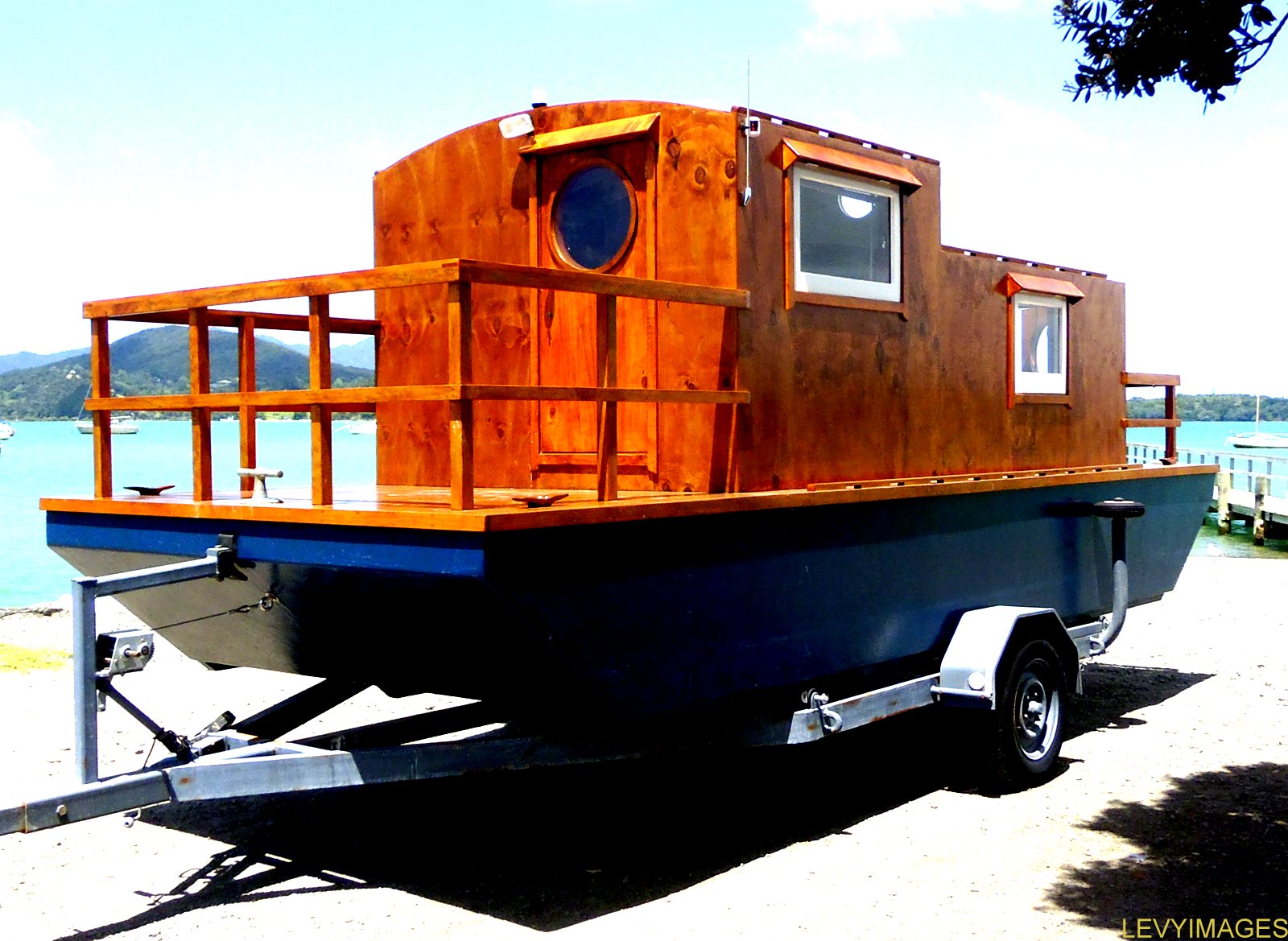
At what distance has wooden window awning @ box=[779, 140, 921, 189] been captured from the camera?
20.3 ft

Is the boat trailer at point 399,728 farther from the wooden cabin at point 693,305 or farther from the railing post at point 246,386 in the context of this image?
the wooden cabin at point 693,305

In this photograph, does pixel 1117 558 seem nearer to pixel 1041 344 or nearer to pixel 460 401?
pixel 1041 344

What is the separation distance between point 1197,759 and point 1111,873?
240 centimetres

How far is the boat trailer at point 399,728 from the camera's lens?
4.84 meters

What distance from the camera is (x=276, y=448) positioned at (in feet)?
461

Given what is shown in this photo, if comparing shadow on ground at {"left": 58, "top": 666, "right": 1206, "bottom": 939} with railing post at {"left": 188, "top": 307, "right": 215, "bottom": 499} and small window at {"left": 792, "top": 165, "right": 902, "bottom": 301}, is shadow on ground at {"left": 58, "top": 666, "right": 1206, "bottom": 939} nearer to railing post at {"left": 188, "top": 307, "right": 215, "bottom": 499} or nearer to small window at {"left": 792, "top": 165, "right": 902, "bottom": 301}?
railing post at {"left": 188, "top": 307, "right": 215, "bottom": 499}

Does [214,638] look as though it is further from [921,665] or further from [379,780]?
[921,665]

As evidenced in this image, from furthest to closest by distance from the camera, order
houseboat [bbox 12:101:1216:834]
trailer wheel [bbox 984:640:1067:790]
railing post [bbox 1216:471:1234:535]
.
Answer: railing post [bbox 1216:471:1234:535] → trailer wheel [bbox 984:640:1067:790] → houseboat [bbox 12:101:1216:834]

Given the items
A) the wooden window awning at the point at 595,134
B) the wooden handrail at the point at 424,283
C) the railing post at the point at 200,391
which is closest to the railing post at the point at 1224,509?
the wooden window awning at the point at 595,134

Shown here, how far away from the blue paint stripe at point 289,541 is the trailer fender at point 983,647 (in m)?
3.24

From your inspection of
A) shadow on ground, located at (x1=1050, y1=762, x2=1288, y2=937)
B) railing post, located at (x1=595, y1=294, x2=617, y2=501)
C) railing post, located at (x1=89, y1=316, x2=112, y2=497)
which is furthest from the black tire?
railing post, located at (x1=89, y1=316, x2=112, y2=497)

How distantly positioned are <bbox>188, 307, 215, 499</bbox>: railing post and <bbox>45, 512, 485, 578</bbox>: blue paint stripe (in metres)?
0.19

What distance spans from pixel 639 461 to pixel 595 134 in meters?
1.56

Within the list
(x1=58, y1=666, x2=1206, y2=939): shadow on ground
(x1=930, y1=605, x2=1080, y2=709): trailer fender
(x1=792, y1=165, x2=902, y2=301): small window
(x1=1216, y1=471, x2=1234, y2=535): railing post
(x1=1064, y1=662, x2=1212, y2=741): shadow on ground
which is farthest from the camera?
(x1=1216, y1=471, x2=1234, y2=535): railing post
